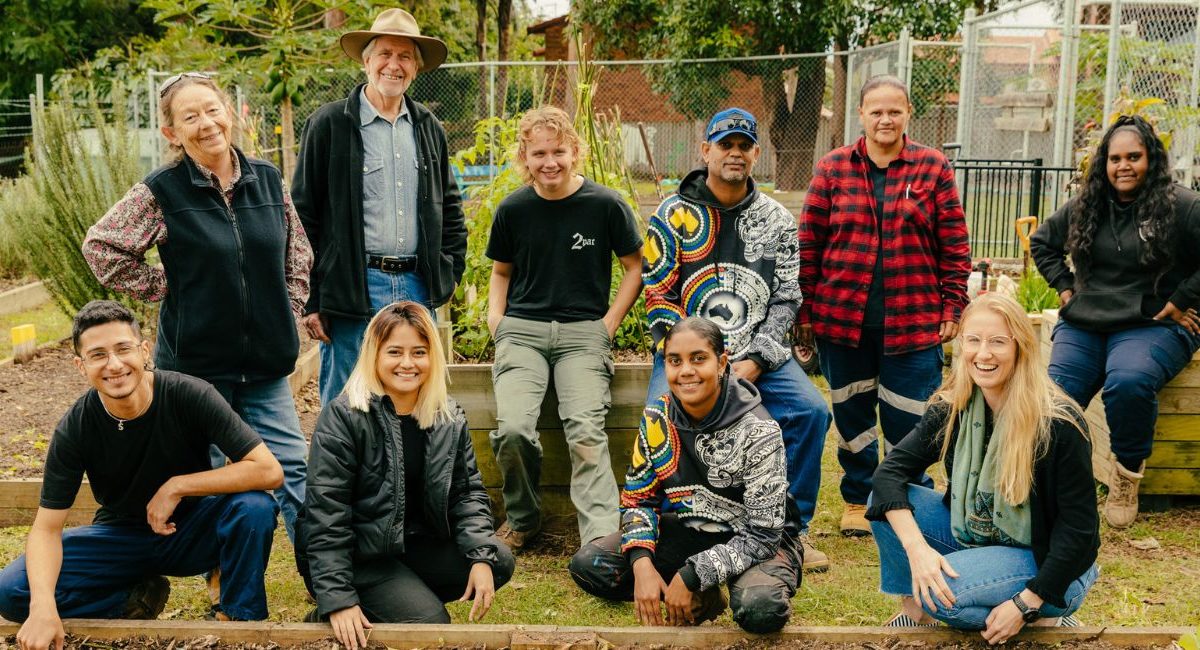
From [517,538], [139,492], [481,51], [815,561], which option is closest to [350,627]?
[139,492]

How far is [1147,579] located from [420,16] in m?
11.8

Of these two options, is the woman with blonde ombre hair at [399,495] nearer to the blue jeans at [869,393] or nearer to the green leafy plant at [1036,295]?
the blue jeans at [869,393]

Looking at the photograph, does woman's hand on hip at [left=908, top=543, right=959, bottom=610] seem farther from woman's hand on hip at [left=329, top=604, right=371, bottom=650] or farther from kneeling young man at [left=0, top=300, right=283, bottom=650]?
kneeling young man at [left=0, top=300, right=283, bottom=650]

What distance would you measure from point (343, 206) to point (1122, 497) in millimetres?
3513

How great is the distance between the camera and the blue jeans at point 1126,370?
4.45 metres

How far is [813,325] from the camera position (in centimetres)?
453

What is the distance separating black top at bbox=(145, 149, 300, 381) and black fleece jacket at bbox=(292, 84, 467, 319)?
42 cm

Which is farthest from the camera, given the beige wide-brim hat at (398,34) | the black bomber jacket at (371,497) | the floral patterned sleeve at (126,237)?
the beige wide-brim hat at (398,34)

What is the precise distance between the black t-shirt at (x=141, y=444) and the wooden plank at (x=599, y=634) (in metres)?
0.44

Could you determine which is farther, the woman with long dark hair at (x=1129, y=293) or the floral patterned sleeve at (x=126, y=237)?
the woman with long dark hair at (x=1129, y=293)

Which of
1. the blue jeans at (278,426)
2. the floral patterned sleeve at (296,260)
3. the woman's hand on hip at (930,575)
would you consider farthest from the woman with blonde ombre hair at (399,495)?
the woman's hand on hip at (930,575)

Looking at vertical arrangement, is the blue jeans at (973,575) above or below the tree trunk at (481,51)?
below

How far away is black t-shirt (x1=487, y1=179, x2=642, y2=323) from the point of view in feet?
14.2

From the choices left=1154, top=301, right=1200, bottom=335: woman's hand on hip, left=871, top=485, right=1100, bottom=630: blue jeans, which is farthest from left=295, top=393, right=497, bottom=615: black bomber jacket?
left=1154, top=301, right=1200, bottom=335: woman's hand on hip
